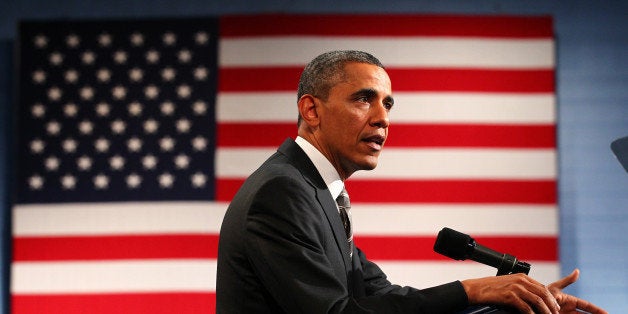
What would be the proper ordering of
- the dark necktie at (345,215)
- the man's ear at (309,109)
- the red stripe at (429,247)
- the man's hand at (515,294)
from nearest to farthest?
the man's hand at (515,294), the dark necktie at (345,215), the man's ear at (309,109), the red stripe at (429,247)

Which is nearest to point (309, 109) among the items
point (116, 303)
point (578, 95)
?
point (116, 303)

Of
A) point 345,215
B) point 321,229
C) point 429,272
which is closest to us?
point 321,229

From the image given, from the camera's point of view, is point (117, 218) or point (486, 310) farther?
point (117, 218)

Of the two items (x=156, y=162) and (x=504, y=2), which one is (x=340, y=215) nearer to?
(x=156, y=162)

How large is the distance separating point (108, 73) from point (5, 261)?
0.94 metres

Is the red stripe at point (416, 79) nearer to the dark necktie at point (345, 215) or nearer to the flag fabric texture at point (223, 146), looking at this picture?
the flag fabric texture at point (223, 146)

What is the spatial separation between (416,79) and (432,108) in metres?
0.14

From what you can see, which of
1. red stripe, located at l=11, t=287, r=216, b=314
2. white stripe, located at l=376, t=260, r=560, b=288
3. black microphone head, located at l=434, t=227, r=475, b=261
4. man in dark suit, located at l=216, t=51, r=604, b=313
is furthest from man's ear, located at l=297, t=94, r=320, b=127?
red stripe, located at l=11, t=287, r=216, b=314

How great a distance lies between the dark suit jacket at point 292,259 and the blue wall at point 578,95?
174 centimetres

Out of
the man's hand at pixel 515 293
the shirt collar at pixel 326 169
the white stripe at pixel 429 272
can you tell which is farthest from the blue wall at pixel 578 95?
the man's hand at pixel 515 293

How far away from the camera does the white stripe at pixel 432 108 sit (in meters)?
2.81

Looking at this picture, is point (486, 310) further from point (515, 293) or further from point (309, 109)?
point (309, 109)

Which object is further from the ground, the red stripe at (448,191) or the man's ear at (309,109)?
the man's ear at (309,109)

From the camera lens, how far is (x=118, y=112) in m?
2.88
